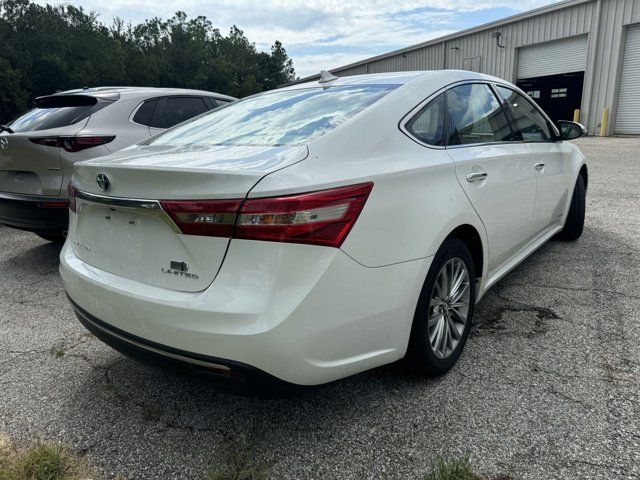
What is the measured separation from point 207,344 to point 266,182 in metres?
0.64

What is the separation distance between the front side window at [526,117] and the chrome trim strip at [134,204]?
2.61 metres

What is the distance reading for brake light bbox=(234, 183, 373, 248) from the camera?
68.2 inches

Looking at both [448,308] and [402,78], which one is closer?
[448,308]

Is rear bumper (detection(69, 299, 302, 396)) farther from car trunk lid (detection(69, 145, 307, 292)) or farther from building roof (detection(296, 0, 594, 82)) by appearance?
building roof (detection(296, 0, 594, 82))

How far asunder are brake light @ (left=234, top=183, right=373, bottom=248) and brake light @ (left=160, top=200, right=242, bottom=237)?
0.04 meters

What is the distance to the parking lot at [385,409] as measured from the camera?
78.4 inches

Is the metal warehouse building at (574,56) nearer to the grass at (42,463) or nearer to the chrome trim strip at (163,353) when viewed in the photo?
the chrome trim strip at (163,353)

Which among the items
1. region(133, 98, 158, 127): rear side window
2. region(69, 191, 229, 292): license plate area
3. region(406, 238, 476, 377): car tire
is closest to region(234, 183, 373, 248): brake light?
region(69, 191, 229, 292): license plate area

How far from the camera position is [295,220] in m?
1.74

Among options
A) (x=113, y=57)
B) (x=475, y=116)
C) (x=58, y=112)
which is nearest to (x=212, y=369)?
(x=475, y=116)

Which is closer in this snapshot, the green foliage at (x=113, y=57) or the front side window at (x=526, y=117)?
the front side window at (x=526, y=117)

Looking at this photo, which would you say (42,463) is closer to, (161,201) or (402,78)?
(161,201)

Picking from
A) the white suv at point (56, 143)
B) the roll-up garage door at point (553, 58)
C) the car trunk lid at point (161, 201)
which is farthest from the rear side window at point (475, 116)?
the roll-up garage door at point (553, 58)

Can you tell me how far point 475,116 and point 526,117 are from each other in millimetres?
1010
